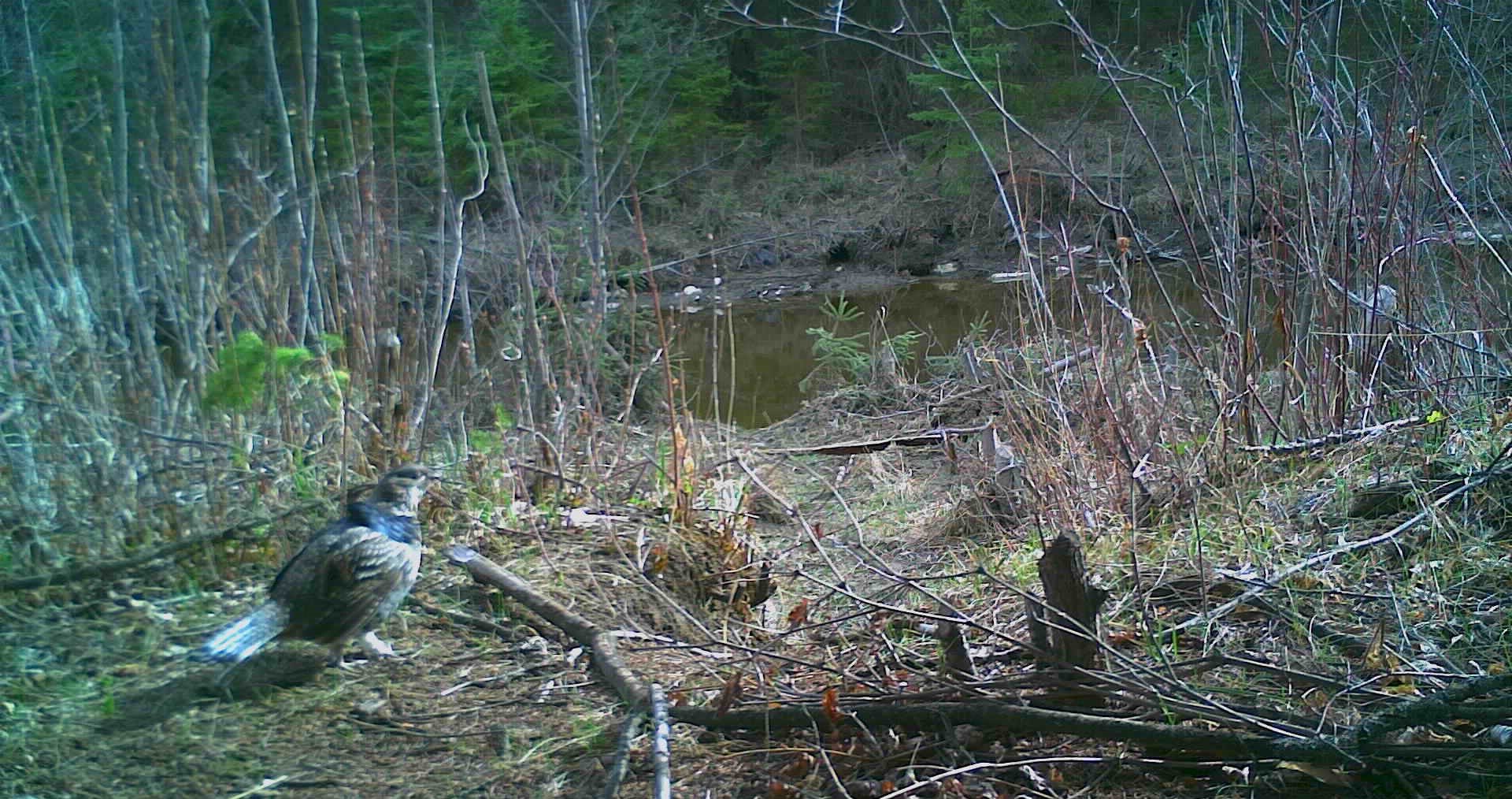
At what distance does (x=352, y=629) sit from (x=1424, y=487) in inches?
103

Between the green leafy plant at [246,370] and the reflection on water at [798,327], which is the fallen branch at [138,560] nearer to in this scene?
the green leafy plant at [246,370]

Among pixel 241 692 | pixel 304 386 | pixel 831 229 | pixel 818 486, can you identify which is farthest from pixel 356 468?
pixel 831 229

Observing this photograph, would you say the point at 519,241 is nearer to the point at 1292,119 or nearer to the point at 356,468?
the point at 356,468

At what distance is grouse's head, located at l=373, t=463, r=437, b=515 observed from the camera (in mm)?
3105

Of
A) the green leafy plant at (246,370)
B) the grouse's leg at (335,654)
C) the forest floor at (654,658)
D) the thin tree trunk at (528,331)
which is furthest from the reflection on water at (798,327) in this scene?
the grouse's leg at (335,654)

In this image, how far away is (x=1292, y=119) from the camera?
12.8ft

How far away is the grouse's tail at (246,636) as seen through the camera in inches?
105

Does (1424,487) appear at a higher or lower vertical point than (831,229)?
higher

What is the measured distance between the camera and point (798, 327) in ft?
33.7

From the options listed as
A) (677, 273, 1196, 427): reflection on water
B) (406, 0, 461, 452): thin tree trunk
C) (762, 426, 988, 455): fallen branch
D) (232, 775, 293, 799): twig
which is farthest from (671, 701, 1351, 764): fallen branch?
(762, 426, 988, 455): fallen branch

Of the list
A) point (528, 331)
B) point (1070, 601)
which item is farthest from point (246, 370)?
point (1070, 601)

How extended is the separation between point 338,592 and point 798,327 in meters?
7.72

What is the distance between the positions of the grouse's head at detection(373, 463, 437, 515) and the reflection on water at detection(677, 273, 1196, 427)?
72.8 inches

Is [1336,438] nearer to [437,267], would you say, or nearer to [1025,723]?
[1025,723]
